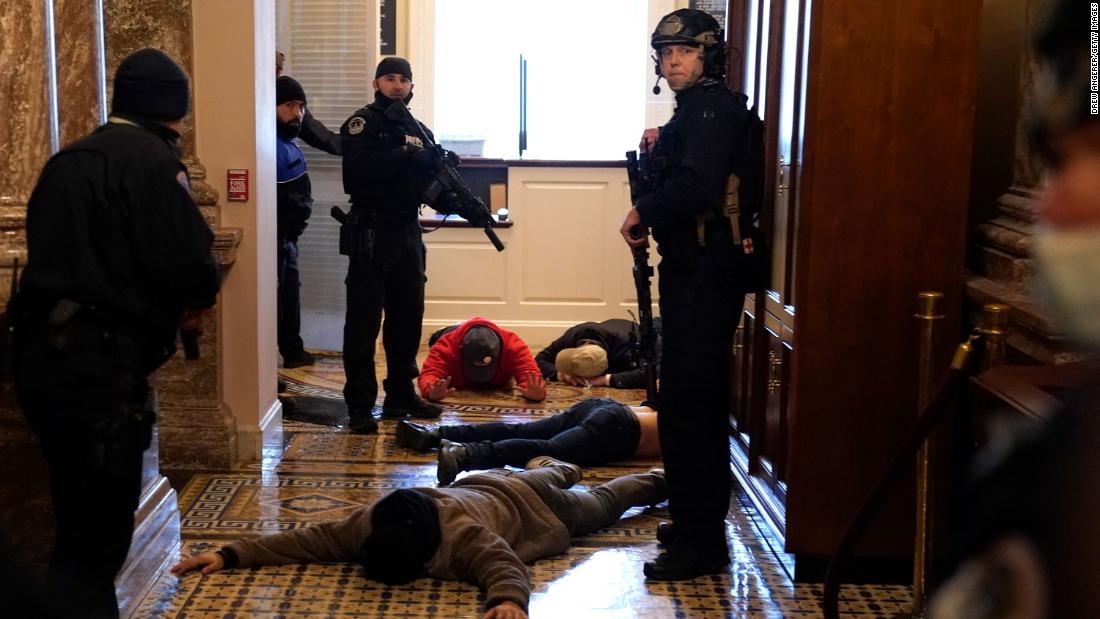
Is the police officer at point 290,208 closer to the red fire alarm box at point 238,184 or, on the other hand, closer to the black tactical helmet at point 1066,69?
the red fire alarm box at point 238,184

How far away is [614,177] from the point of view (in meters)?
8.03

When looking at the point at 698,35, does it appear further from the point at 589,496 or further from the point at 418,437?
the point at 418,437

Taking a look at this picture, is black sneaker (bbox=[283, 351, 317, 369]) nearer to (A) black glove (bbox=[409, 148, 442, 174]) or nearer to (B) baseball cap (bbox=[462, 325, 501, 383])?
(B) baseball cap (bbox=[462, 325, 501, 383])

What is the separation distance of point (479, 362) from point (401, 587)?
270cm

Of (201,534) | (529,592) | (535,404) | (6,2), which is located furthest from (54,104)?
(535,404)

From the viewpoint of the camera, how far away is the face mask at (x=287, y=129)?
6816mm

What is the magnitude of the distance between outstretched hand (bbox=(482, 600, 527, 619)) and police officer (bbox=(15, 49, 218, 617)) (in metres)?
0.98

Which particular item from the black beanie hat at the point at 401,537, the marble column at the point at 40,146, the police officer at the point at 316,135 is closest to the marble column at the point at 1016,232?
the black beanie hat at the point at 401,537

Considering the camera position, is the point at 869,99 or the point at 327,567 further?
the point at 327,567

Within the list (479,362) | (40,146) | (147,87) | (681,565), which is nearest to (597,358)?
(479,362)

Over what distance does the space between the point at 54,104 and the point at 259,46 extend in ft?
5.72

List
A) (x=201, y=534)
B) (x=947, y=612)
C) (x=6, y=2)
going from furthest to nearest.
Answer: (x=201, y=534)
(x=6, y=2)
(x=947, y=612)

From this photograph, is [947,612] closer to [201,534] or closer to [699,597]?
[699,597]

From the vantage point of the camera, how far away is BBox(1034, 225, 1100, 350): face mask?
1.04 metres
